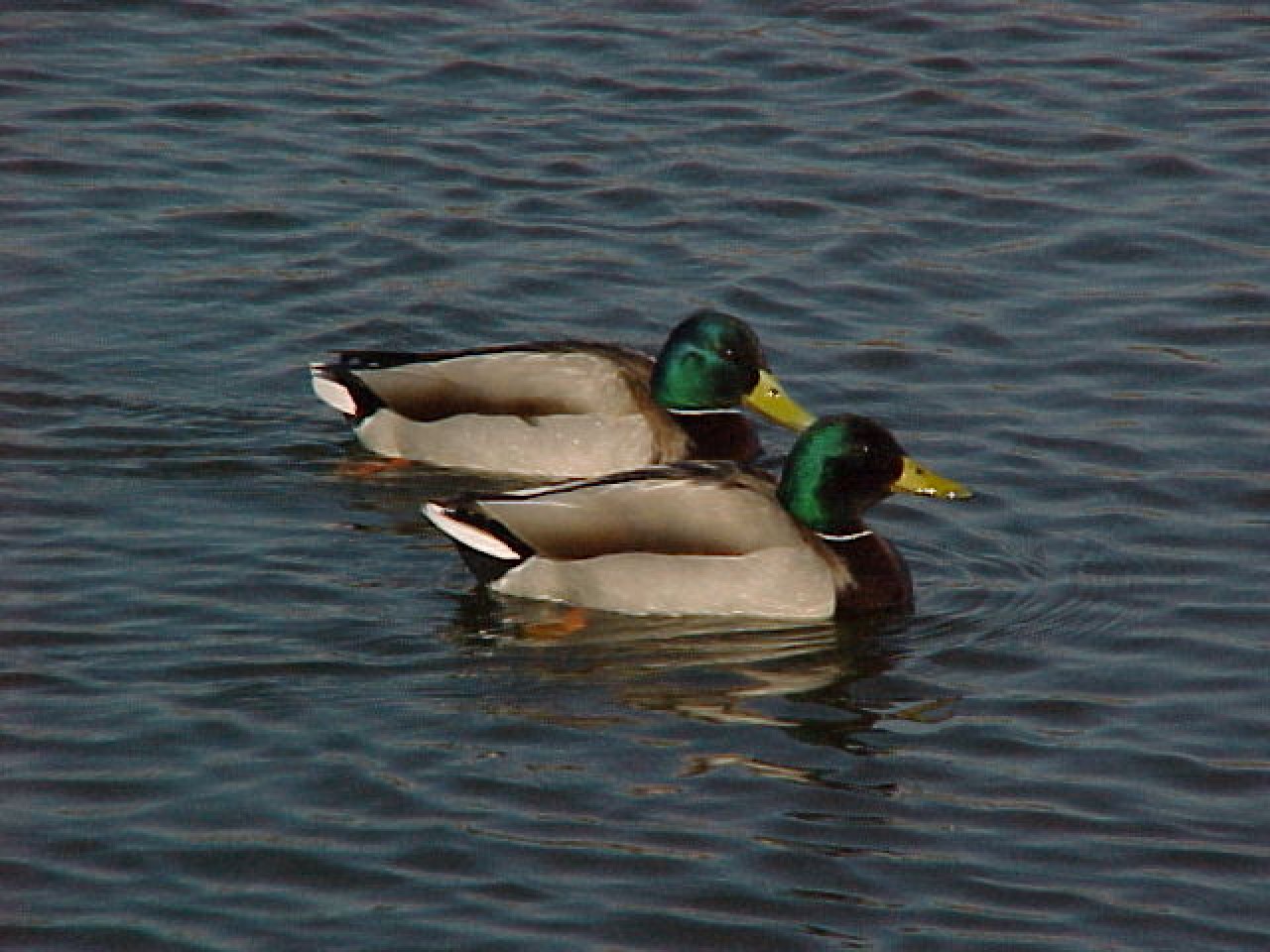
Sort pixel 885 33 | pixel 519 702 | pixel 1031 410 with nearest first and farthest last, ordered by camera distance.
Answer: pixel 519 702 < pixel 1031 410 < pixel 885 33

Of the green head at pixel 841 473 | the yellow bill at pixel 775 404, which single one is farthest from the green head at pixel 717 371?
the green head at pixel 841 473

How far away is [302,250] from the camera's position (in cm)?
1470

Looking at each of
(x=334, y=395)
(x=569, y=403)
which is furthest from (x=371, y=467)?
(x=569, y=403)

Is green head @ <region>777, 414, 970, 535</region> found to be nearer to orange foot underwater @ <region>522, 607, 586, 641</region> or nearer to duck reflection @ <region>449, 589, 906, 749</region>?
duck reflection @ <region>449, 589, 906, 749</region>

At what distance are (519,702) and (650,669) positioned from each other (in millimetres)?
668

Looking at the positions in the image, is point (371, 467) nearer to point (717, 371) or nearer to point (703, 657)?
point (717, 371)

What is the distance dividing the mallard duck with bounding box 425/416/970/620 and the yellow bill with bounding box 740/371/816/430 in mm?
1494

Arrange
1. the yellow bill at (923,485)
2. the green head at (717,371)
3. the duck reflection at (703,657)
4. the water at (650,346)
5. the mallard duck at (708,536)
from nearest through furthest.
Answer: the water at (650,346)
the duck reflection at (703,657)
the mallard duck at (708,536)
the yellow bill at (923,485)
the green head at (717,371)

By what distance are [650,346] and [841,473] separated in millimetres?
2972

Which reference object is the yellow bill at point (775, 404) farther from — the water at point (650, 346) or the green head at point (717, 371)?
the water at point (650, 346)

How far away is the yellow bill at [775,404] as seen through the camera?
12594 mm

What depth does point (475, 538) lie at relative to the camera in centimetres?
1084

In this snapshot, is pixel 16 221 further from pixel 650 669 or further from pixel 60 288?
pixel 650 669

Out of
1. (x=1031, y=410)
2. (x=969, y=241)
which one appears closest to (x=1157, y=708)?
(x=1031, y=410)
